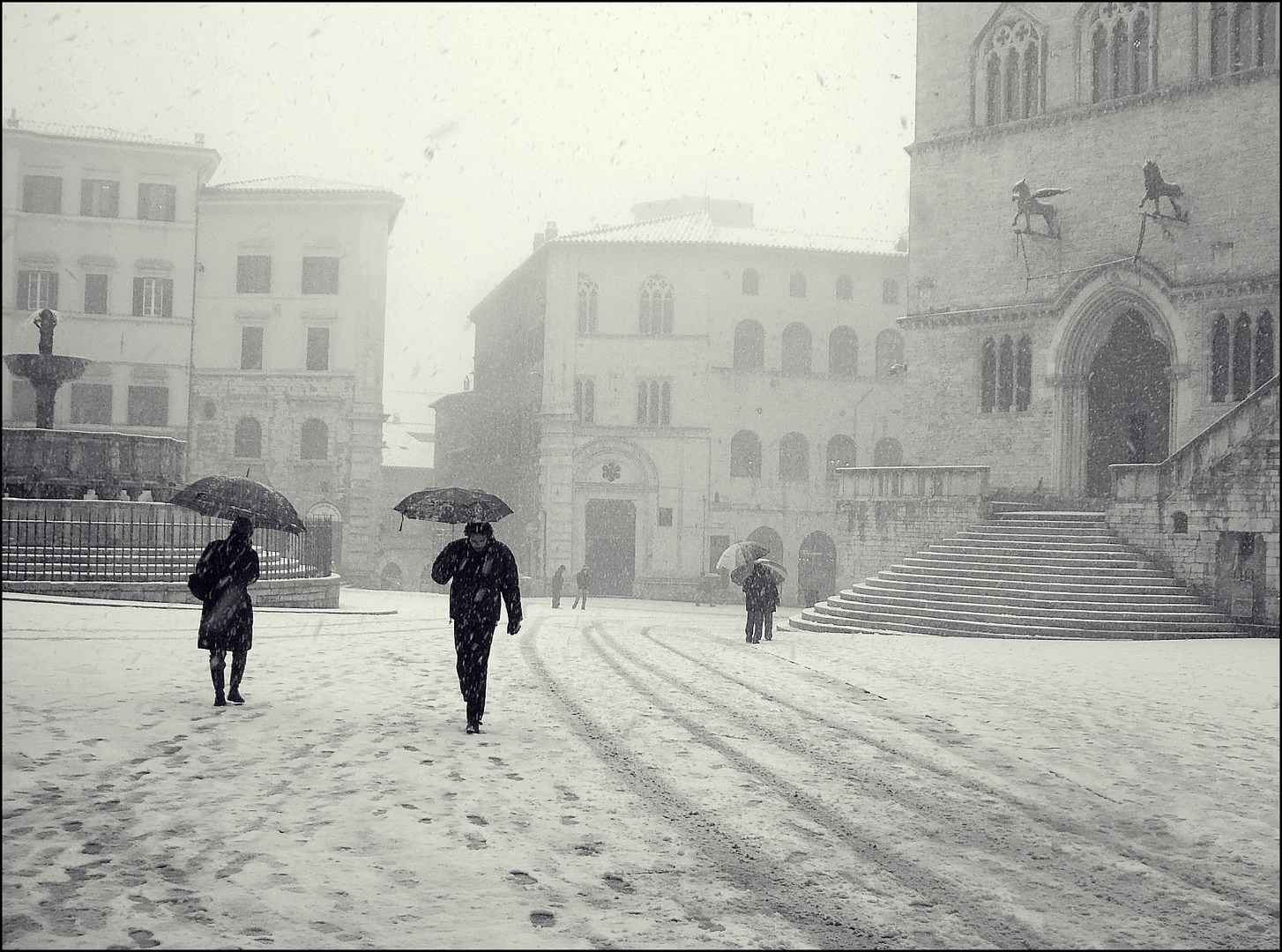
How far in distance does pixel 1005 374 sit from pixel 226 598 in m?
21.9

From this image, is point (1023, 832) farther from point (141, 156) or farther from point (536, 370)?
point (141, 156)

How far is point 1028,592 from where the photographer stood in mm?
19562

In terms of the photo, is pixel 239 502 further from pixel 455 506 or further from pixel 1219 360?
pixel 1219 360

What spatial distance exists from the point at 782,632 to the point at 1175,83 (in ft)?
46.1

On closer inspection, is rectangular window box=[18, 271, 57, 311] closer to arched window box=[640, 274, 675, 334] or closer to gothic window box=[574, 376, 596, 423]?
gothic window box=[574, 376, 596, 423]

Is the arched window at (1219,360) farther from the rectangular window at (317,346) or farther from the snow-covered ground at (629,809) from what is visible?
the rectangular window at (317,346)

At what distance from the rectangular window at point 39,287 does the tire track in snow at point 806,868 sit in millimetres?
34783

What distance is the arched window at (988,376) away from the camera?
90.0ft

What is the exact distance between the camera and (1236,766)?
26.1ft

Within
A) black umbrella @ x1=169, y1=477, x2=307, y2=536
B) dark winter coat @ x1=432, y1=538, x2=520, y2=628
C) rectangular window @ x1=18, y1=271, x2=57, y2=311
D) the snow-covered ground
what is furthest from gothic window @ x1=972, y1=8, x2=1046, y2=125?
rectangular window @ x1=18, y1=271, x2=57, y2=311

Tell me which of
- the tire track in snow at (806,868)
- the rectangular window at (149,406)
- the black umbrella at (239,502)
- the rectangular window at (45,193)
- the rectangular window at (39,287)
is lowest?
the tire track in snow at (806,868)

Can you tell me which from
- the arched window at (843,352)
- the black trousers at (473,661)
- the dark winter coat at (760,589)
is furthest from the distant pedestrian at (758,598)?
the arched window at (843,352)

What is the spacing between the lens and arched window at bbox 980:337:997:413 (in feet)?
90.0

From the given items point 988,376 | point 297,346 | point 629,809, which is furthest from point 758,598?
point 297,346
